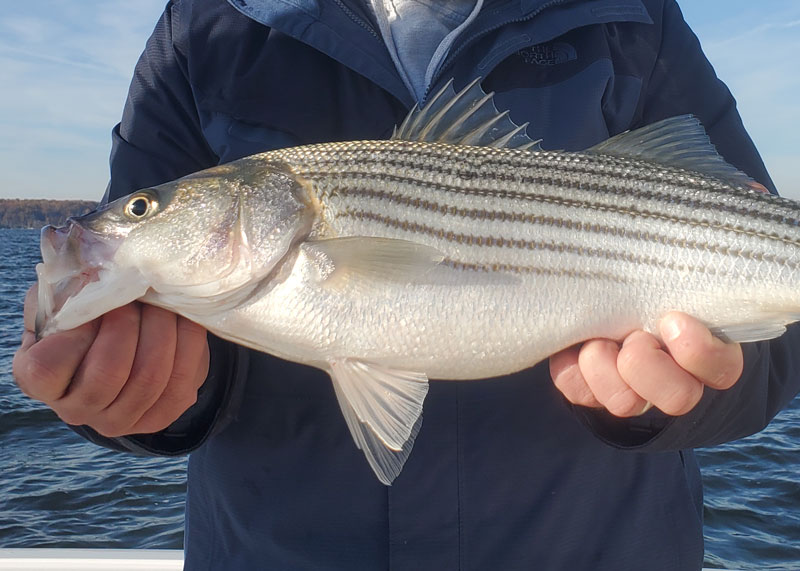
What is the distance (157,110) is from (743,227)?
2515 mm

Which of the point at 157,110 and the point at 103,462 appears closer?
the point at 157,110

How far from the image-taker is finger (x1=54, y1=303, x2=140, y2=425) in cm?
210

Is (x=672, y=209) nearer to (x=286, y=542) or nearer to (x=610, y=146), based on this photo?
(x=610, y=146)

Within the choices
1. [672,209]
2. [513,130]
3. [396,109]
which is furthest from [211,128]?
[672,209]

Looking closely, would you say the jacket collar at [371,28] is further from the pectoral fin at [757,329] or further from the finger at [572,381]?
the pectoral fin at [757,329]

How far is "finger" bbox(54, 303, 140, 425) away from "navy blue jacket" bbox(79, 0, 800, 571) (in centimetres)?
52

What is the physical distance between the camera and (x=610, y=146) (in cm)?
277

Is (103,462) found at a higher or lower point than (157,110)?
lower

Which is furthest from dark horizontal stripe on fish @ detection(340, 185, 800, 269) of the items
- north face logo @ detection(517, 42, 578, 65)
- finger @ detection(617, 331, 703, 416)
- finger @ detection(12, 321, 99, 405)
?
finger @ detection(12, 321, 99, 405)

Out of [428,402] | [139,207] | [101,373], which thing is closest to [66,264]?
[139,207]

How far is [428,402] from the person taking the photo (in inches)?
112

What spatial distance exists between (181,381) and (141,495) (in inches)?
341

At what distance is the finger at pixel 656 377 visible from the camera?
2.33m

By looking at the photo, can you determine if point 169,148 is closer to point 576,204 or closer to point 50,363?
point 50,363
